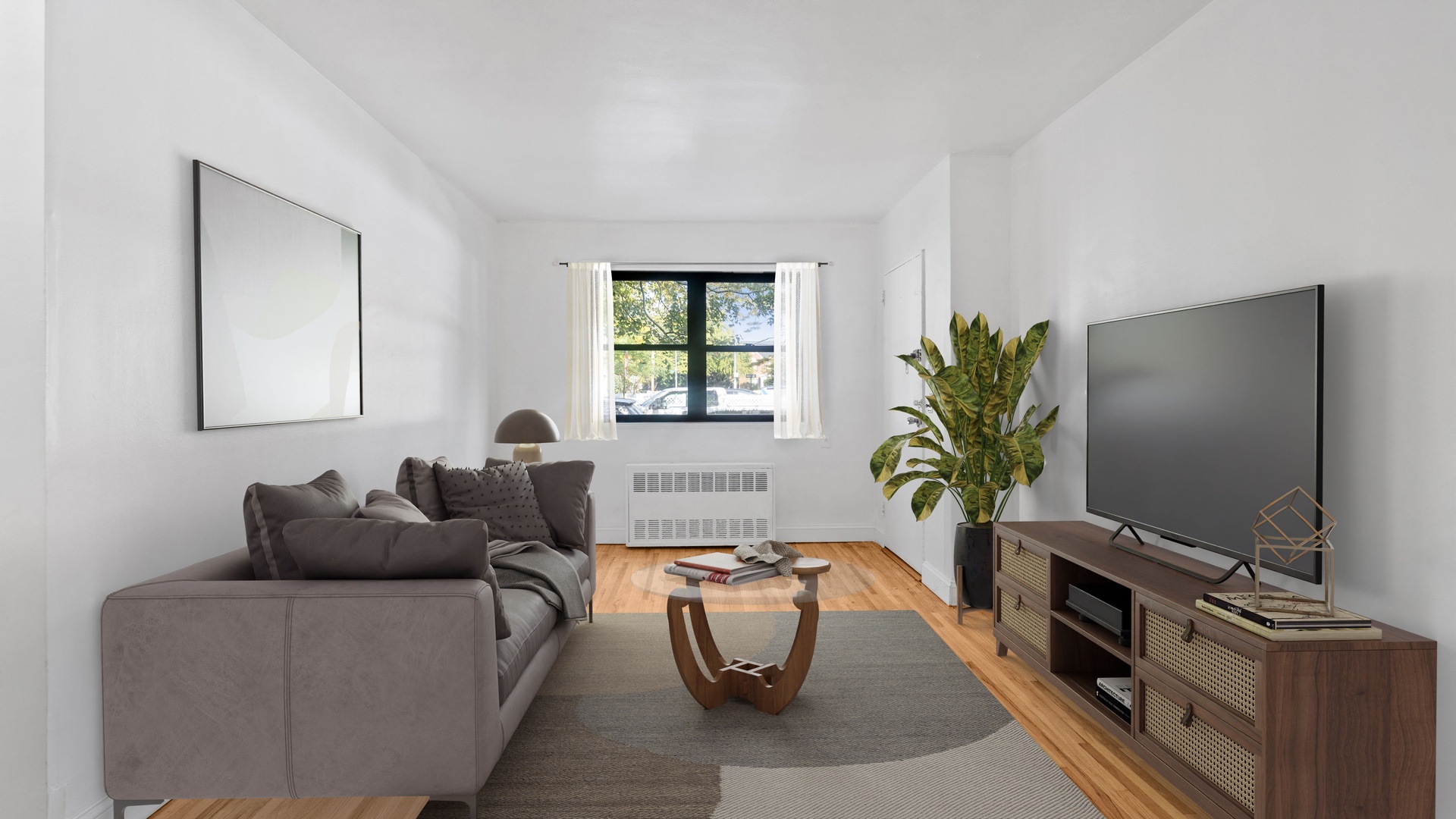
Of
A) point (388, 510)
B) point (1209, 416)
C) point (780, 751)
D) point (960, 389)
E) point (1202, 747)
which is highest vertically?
point (960, 389)

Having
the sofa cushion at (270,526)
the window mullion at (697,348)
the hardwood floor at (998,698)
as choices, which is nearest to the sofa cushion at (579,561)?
the hardwood floor at (998,698)

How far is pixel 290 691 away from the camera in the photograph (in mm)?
2035

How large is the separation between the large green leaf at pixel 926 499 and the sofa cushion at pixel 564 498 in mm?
1698

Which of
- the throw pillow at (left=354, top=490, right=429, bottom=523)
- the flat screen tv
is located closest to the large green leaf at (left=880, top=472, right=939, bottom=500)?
the flat screen tv

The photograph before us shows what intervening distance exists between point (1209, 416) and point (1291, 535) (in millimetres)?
478

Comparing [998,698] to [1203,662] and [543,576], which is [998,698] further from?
[543,576]

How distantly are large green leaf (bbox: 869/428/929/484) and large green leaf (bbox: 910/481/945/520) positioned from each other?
0.70 feet

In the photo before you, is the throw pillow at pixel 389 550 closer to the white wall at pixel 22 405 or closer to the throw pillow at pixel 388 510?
Result: the throw pillow at pixel 388 510

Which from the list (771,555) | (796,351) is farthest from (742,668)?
(796,351)

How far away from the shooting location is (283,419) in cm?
295

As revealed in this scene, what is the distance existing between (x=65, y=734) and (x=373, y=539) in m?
0.85

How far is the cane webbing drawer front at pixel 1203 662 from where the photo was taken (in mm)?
1980

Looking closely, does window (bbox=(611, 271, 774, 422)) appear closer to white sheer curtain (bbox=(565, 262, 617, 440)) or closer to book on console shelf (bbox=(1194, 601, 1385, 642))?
white sheer curtain (bbox=(565, 262, 617, 440))

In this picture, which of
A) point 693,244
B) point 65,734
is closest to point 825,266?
point 693,244
